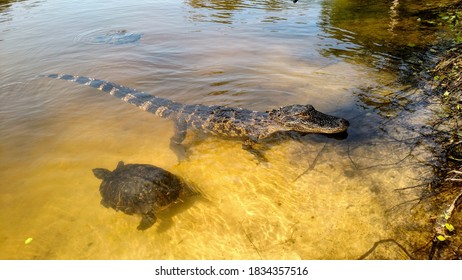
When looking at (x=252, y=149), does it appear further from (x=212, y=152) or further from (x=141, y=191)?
(x=141, y=191)

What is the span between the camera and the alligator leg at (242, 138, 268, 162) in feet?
19.2

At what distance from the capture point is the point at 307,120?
616 cm

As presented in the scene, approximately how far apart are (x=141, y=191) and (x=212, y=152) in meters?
1.97

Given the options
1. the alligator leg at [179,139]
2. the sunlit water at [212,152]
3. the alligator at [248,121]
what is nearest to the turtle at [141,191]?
the sunlit water at [212,152]

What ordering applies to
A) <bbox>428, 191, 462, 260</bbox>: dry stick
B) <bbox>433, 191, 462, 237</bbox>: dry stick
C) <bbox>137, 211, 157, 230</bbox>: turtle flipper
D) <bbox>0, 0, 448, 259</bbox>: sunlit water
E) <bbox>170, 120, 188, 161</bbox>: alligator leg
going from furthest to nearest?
1. <bbox>170, 120, 188, 161</bbox>: alligator leg
2. <bbox>137, 211, 157, 230</bbox>: turtle flipper
3. <bbox>0, 0, 448, 259</bbox>: sunlit water
4. <bbox>433, 191, 462, 237</bbox>: dry stick
5. <bbox>428, 191, 462, 260</bbox>: dry stick

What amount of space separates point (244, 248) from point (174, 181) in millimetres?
1713


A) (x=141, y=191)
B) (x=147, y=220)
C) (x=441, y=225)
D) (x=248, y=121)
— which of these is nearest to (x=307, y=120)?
(x=248, y=121)

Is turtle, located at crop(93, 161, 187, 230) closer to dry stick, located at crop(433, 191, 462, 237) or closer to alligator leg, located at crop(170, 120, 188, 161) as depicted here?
alligator leg, located at crop(170, 120, 188, 161)

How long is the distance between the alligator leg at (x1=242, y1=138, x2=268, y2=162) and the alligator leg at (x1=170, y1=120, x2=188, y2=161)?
137 centimetres

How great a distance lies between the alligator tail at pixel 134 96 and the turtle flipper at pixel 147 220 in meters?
3.37

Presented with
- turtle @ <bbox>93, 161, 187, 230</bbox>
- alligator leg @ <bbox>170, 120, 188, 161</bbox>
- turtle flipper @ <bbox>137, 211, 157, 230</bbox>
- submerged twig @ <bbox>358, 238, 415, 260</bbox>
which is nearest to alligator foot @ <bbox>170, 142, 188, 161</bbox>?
alligator leg @ <bbox>170, 120, 188, 161</bbox>
